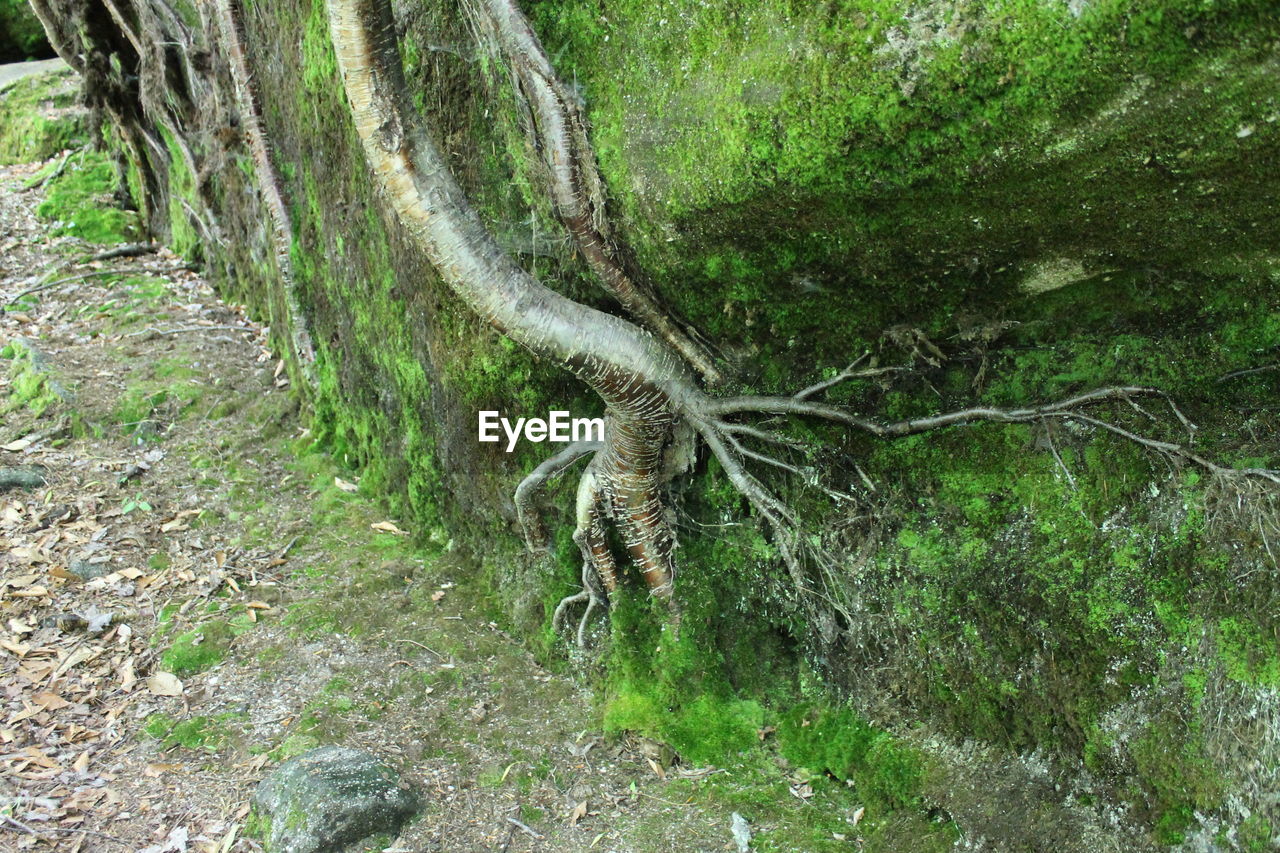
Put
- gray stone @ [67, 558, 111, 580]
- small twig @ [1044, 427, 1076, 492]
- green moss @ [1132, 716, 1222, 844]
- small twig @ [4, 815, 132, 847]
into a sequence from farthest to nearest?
gray stone @ [67, 558, 111, 580]
small twig @ [4, 815, 132, 847]
small twig @ [1044, 427, 1076, 492]
green moss @ [1132, 716, 1222, 844]

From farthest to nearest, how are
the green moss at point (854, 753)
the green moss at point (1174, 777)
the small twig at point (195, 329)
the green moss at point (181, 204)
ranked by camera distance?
the green moss at point (181, 204) → the small twig at point (195, 329) → the green moss at point (854, 753) → the green moss at point (1174, 777)

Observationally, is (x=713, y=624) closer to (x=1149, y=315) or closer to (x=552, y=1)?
(x=1149, y=315)

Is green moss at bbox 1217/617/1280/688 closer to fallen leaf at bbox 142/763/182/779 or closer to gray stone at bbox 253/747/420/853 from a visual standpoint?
gray stone at bbox 253/747/420/853

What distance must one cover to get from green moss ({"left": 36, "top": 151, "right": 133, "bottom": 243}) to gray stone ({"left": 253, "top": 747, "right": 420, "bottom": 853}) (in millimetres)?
8411

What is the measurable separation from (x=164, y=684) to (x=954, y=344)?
14.3 ft

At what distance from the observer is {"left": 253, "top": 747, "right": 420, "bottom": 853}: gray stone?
3.73 meters

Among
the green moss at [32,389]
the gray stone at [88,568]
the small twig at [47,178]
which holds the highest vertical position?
the small twig at [47,178]

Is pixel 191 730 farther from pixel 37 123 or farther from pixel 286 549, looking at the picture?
pixel 37 123

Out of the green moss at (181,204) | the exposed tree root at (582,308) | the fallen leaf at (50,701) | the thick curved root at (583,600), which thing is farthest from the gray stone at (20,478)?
the exposed tree root at (582,308)

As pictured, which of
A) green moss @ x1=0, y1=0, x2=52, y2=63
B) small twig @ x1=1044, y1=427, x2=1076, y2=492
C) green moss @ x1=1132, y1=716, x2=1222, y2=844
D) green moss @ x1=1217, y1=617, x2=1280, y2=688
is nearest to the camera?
green moss @ x1=1217, y1=617, x2=1280, y2=688

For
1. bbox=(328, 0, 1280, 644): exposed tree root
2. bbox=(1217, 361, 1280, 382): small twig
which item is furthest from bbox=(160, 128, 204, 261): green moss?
bbox=(1217, 361, 1280, 382): small twig

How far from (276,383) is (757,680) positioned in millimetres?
5217

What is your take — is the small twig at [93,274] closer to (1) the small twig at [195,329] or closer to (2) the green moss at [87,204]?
(2) the green moss at [87,204]

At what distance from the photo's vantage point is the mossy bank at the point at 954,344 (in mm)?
2525
